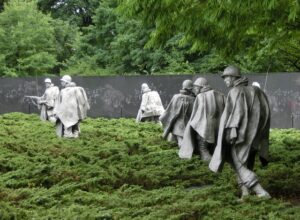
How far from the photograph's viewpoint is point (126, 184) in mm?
10492

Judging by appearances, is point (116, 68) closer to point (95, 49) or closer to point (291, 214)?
point (95, 49)

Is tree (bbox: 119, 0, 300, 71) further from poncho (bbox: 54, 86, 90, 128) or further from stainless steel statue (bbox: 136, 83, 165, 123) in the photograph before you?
stainless steel statue (bbox: 136, 83, 165, 123)

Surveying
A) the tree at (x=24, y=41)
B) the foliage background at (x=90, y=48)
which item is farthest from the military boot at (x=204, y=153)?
the tree at (x=24, y=41)

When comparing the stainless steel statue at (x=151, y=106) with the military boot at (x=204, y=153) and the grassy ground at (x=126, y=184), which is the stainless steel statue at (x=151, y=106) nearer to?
the grassy ground at (x=126, y=184)

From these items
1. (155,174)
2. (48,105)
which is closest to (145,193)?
(155,174)

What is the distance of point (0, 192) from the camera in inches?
388

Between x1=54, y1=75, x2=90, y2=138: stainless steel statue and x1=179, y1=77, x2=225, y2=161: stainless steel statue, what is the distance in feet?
26.1

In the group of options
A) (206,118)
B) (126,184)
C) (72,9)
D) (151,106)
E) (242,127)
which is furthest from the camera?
(72,9)

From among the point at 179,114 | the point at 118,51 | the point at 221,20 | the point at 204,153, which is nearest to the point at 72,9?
the point at 118,51

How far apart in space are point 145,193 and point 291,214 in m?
2.51

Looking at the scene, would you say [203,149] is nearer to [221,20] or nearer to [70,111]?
[221,20]

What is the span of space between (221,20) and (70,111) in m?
10.6

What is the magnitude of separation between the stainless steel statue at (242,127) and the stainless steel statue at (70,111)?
33.9ft

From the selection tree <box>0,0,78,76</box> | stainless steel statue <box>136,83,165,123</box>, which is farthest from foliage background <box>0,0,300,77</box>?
stainless steel statue <box>136,83,165,123</box>
